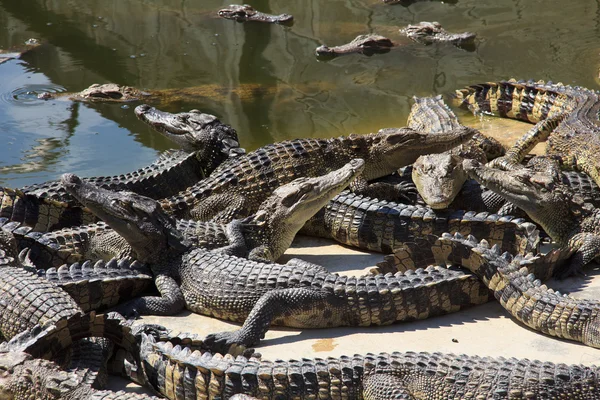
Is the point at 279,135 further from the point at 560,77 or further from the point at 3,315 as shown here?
the point at 3,315

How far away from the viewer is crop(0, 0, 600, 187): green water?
825 centimetres

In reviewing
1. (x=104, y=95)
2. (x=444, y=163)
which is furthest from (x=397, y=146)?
(x=104, y=95)

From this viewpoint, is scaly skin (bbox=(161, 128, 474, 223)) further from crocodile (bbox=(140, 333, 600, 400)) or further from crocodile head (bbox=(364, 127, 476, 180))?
crocodile (bbox=(140, 333, 600, 400))

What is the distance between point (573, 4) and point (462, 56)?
3423 mm

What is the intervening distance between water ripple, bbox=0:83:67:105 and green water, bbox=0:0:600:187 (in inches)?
1.5

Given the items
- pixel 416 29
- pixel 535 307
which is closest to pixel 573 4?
pixel 416 29

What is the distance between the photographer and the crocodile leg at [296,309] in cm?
400

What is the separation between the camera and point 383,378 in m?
3.24

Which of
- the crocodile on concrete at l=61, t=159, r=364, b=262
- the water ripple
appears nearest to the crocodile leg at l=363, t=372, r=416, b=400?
the crocodile on concrete at l=61, t=159, r=364, b=262

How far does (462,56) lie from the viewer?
36.3 feet

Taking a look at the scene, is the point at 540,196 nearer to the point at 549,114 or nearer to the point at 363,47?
the point at 549,114

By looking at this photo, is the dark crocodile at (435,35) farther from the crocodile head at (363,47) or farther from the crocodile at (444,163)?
the crocodile at (444,163)

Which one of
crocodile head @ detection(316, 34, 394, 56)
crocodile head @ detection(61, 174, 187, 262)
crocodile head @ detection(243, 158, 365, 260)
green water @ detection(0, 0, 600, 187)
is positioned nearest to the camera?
crocodile head @ detection(61, 174, 187, 262)

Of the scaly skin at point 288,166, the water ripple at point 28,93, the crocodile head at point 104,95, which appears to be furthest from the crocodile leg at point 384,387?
the water ripple at point 28,93
